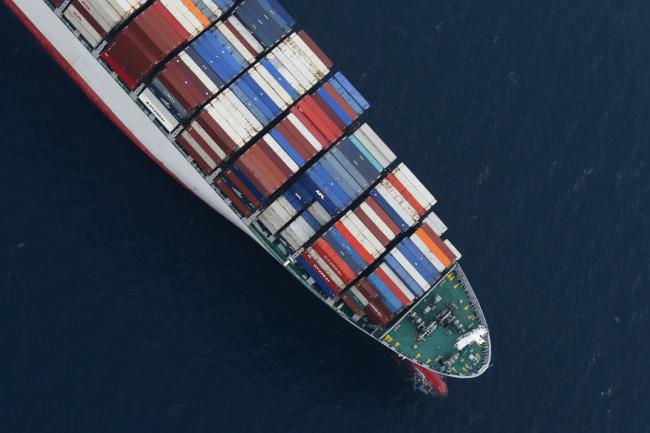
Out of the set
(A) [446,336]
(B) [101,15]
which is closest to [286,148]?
(B) [101,15]

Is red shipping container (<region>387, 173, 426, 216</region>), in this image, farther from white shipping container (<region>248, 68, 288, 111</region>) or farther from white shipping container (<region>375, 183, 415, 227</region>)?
white shipping container (<region>248, 68, 288, 111</region>)

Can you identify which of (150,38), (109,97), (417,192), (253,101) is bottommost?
(417,192)

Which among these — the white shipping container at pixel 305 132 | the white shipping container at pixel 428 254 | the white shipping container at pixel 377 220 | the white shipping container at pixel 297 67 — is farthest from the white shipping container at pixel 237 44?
the white shipping container at pixel 428 254

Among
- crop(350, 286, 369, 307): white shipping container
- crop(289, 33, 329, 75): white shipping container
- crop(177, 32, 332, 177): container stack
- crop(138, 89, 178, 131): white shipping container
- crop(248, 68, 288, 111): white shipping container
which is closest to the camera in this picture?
crop(177, 32, 332, 177): container stack

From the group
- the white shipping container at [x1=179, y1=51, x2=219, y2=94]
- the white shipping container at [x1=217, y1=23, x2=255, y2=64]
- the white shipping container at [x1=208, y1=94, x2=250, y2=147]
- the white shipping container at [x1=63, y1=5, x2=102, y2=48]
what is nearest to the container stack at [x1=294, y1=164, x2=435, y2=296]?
the white shipping container at [x1=208, y1=94, x2=250, y2=147]

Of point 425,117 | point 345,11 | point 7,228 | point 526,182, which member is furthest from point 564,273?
point 7,228

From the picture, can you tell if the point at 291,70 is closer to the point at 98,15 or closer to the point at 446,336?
the point at 98,15

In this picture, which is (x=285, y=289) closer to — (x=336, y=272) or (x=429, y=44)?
(x=336, y=272)
